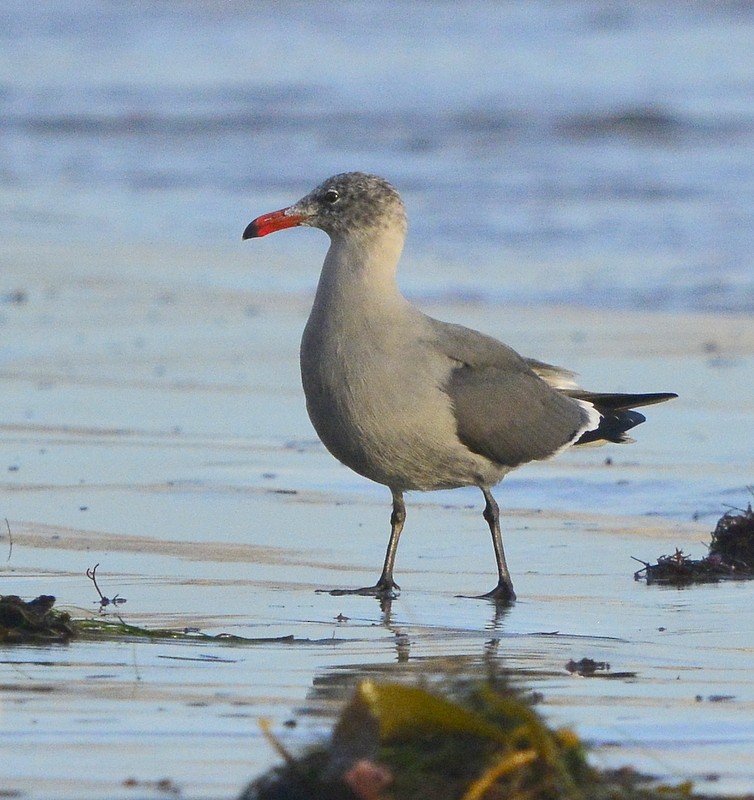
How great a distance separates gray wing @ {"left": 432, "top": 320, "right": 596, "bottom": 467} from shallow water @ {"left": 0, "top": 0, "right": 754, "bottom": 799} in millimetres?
404

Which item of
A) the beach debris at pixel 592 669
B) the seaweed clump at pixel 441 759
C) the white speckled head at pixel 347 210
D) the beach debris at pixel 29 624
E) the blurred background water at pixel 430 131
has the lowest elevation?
the beach debris at pixel 29 624

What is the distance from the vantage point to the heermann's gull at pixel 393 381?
630cm

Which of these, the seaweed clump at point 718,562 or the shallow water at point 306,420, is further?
the seaweed clump at point 718,562

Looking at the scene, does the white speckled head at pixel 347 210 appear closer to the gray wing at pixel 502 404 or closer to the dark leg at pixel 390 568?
the gray wing at pixel 502 404

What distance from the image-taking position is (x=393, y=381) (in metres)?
6.32

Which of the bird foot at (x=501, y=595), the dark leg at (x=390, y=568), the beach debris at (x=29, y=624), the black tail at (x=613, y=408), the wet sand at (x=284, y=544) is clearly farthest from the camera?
the black tail at (x=613, y=408)

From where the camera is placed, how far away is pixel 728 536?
665 centimetres

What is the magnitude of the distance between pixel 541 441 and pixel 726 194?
1037cm

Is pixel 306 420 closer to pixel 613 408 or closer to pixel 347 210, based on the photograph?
pixel 613 408

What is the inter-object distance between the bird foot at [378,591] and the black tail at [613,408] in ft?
4.93

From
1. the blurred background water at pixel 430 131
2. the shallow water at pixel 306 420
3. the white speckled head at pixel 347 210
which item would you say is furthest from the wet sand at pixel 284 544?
the blurred background water at pixel 430 131

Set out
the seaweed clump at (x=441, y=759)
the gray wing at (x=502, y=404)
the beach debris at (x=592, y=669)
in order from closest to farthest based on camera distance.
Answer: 1. the seaweed clump at (x=441, y=759)
2. the beach debris at (x=592, y=669)
3. the gray wing at (x=502, y=404)

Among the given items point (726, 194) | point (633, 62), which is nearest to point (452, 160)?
point (726, 194)

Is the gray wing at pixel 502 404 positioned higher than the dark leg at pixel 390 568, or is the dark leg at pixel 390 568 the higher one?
the gray wing at pixel 502 404
